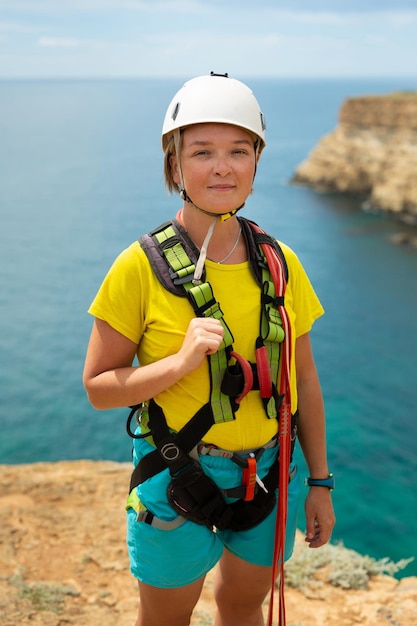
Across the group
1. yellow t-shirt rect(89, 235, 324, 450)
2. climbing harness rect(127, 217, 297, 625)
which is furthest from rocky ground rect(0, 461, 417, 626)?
yellow t-shirt rect(89, 235, 324, 450)

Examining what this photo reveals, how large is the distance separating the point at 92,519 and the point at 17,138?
401ft

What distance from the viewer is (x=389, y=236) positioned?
4066 centimetres

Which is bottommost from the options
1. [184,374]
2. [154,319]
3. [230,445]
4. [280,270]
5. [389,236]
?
[389,236]

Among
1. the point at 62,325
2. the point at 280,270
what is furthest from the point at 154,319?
the point at 62,325

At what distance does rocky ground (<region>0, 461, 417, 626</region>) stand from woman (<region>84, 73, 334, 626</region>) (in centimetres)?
207

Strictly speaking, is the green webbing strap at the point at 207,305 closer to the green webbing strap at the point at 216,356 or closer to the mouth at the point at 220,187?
the green webbing strap at the point at 216,356

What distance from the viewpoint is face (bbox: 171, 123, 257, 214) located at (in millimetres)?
2633

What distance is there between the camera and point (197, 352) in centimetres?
245

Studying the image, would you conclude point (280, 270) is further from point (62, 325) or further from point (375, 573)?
point (62, 325)

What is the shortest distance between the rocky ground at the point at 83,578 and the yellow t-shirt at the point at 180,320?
246 cm

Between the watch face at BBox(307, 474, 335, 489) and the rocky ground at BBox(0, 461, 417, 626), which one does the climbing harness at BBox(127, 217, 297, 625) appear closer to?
the watch face at BBox(307, 474, 335, 489)

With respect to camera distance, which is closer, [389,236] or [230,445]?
[230,445]

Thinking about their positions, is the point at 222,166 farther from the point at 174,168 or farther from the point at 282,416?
the point at 282,416

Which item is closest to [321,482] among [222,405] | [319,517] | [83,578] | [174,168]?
[319,517]
